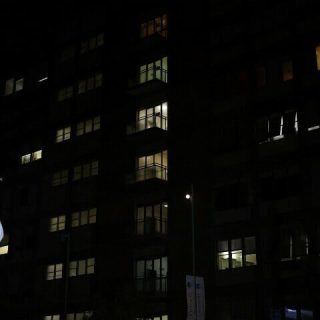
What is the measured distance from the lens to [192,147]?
42.0 m

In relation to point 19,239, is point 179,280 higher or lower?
lower

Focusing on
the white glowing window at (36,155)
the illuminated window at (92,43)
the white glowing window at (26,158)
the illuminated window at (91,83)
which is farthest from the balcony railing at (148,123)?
the white glowing window at (26,158)

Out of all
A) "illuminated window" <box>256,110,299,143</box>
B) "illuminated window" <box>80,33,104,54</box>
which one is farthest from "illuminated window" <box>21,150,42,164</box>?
"illuminated window" <box>256,110,299,143</box>

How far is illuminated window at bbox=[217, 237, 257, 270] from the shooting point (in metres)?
36.7

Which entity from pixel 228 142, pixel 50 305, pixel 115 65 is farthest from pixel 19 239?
pixel 228 142

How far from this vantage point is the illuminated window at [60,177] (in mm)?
50344

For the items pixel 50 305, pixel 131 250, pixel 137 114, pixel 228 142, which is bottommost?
pixel 50 305

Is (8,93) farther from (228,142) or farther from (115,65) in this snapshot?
(228,142)

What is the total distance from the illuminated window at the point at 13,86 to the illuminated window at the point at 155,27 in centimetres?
1626

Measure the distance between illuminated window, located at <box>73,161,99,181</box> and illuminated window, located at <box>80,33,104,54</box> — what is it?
36.5 ft

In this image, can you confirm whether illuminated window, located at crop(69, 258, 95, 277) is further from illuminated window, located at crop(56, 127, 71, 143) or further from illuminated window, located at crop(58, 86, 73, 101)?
illuminated window, located at crop(58, 86, 73, 101)

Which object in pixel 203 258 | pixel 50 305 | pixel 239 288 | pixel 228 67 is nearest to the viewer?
pixel 239 288

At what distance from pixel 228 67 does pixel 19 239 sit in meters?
23.9

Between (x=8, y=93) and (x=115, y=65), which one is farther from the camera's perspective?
(x=8, y=93)
